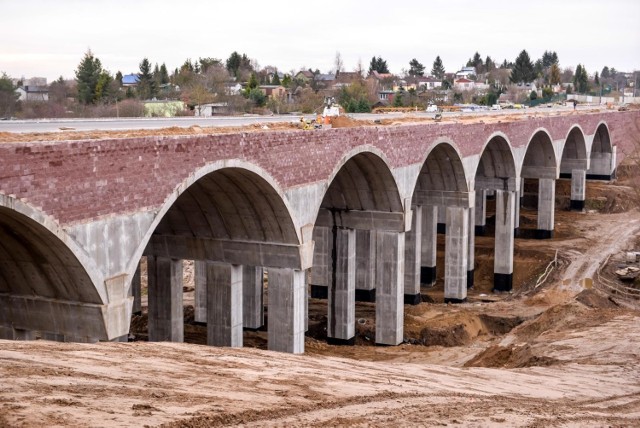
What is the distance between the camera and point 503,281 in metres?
44.2

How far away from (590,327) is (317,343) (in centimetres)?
950

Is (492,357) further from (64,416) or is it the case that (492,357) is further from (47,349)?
(64,416)

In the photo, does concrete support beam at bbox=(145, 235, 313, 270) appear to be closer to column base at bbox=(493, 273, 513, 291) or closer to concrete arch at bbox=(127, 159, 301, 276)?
concrete arch at bbox=(127, 159, 301, 276)

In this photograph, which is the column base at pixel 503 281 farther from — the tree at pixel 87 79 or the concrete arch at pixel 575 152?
the tree at pixel 87 79

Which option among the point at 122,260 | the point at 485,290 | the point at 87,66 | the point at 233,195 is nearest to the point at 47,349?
the point at 122,260

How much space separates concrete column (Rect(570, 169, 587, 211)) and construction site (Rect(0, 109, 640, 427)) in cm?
2373

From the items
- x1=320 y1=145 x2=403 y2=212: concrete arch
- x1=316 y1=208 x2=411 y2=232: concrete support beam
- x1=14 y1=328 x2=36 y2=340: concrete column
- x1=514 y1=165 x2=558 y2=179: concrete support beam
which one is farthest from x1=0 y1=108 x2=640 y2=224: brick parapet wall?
x1=514 y1=165 x2=558 y2=179: concrete support beam

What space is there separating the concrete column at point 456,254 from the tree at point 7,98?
72.3 ft

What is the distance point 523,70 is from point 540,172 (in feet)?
402

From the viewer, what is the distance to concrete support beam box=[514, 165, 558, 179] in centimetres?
5134

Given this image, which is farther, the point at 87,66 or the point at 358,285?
the point at 87,66

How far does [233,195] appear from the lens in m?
24.8

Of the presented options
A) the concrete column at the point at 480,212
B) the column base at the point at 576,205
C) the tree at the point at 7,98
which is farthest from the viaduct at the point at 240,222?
the column base at the point at 576,205

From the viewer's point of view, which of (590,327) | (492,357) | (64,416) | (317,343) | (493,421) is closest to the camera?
(64,416)
